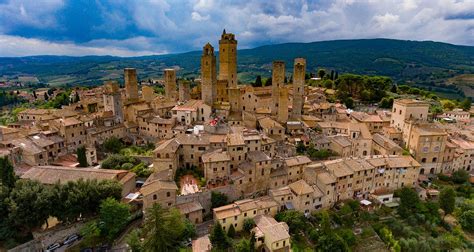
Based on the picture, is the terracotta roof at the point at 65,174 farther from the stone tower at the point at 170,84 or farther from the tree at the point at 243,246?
the stone tower at the point at 170,84

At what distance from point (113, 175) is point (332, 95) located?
59235 mm

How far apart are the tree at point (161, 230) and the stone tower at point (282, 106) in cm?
2789

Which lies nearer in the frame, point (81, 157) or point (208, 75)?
point (81, 157)

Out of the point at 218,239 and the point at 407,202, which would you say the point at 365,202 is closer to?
the point at 407,202

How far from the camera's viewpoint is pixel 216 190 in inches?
1345

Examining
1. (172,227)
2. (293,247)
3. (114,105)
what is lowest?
(293,247)

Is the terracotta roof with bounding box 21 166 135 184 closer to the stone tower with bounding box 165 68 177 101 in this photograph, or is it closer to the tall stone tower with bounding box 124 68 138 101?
the tall stone tower with bounding box 124 68 138 101

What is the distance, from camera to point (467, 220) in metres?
37.6

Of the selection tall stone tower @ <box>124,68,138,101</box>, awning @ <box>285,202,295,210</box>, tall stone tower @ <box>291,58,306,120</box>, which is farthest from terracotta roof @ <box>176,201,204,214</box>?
tall stone tower @ <box>124,68,138,101</box>

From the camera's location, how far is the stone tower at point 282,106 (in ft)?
165

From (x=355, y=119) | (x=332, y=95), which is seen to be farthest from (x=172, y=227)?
(x=332, y=95)

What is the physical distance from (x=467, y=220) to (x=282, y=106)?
96.9 ft

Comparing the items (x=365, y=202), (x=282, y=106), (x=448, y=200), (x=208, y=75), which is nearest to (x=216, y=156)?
(x=282, y=106)

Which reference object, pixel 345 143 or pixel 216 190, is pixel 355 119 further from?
pixel 216 190
